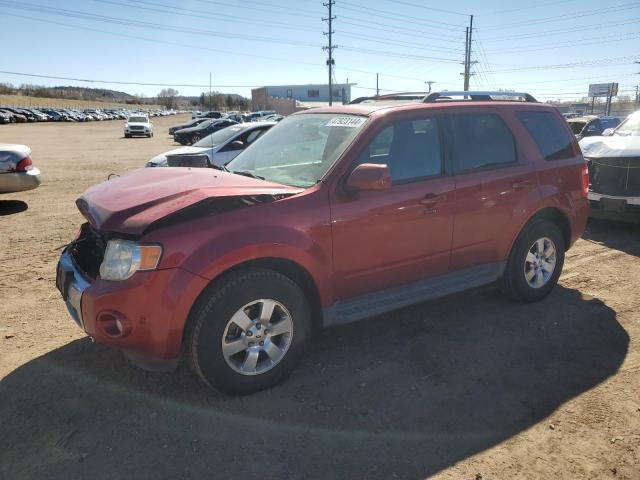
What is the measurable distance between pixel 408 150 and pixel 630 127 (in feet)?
22.2

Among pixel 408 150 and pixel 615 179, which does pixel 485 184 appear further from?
pixel 615 179

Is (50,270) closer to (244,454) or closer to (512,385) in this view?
(244,454)

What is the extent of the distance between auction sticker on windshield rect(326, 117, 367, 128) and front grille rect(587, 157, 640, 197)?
17.3 ft

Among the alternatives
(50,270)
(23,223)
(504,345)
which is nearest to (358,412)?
(504,345)

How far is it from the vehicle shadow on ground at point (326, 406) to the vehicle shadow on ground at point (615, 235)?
2976mm

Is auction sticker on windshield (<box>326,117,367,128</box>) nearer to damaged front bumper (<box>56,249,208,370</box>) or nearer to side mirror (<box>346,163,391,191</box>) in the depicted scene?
side mirror (<box>346,163,391,191</box>)

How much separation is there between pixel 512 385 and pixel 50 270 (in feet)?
15.7

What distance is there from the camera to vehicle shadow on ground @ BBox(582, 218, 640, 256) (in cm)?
671

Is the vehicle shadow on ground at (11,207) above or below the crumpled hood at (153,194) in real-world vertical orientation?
below

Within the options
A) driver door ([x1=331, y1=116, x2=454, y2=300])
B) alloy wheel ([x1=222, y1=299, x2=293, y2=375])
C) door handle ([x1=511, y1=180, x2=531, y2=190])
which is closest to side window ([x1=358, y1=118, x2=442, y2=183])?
driver door ([x1=331, y1=116, x2=454, y2=300])

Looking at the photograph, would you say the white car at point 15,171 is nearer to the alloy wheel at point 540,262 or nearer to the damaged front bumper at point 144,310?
the damaged front bumper at point 144,310

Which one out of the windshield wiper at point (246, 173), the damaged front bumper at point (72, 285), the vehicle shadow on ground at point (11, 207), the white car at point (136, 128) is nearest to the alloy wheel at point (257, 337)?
the damaged front bumper at point (72, 285)

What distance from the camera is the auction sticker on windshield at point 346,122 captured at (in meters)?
3.73

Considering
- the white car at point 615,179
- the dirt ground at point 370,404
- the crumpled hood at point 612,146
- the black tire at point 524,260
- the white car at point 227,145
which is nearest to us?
the dirt ground at point 370,404
